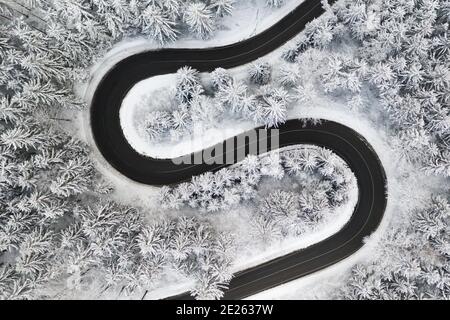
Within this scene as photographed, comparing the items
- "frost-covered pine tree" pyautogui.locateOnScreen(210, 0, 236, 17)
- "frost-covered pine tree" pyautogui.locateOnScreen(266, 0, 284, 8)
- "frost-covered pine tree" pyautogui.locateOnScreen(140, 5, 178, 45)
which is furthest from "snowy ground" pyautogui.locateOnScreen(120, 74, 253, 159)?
"frost-covered pine tree" pyautogui.locateOnScreen(266, 0, 284, 8)

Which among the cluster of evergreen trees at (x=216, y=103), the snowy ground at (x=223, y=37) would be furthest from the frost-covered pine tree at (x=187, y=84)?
the snowy ground at (x=223, y=37)

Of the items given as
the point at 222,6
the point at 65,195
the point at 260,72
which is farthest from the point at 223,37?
the point at 65,195

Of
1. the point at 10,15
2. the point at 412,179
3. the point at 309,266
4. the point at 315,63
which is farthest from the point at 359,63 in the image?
the point at 10,15

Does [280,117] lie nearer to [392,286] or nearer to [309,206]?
[309,206]

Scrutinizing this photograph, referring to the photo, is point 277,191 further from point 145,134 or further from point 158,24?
point 158,24

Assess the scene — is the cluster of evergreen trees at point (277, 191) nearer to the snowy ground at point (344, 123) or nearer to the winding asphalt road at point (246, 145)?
the winding asphalt road at point (246, 145)
